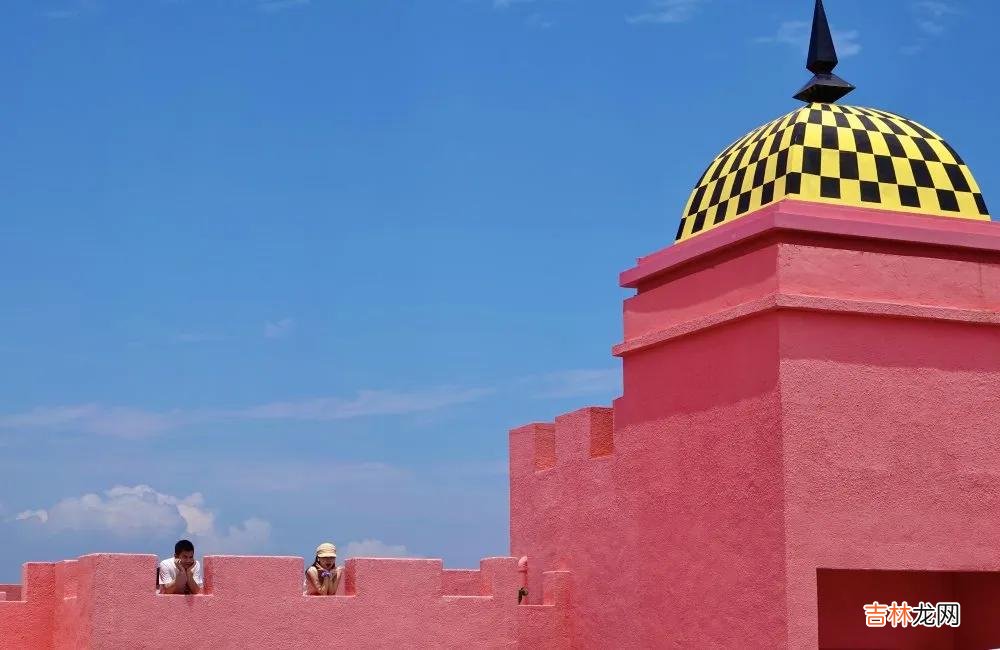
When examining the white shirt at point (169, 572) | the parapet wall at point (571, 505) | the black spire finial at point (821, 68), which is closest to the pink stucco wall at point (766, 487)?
the white shirt at point (169, 572)

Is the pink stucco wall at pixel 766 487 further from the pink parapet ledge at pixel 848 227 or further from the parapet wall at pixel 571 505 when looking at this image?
the parapet wall at pixel 571 505

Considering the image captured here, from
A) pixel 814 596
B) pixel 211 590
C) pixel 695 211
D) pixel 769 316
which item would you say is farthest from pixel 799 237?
pixel 211 590

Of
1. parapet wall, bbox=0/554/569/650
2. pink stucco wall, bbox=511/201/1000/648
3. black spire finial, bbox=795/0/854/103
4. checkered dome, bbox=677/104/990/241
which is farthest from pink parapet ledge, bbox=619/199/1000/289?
parapet wall, bbox=0/554/569/650

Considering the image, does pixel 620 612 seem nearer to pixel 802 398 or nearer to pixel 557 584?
pixel 557 584

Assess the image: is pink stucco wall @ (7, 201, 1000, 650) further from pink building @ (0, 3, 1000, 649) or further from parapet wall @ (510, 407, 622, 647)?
parapet wall @ (510, 407, 622, 647)

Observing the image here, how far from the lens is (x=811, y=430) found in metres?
12.3

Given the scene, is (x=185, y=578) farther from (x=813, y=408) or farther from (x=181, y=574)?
(x=813, y=408)

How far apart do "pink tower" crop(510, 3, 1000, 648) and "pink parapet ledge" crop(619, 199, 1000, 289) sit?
0.02 metres

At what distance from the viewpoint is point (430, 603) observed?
13.8 meters

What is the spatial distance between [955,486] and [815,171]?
3159mm

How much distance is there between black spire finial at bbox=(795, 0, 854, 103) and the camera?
14.9 m

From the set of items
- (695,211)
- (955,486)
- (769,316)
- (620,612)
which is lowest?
(620,612)

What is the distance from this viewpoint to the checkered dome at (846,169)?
1358 cm

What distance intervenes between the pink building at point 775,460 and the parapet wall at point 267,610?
0.02 m
